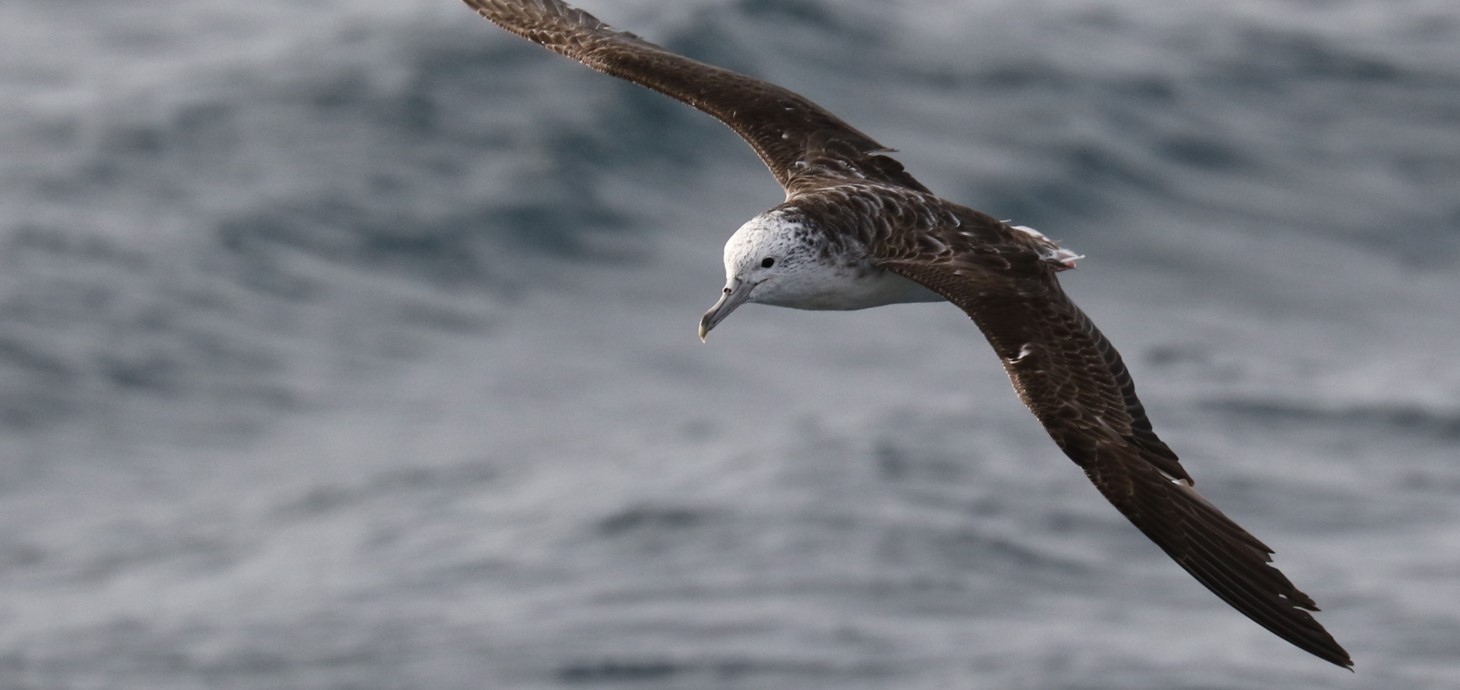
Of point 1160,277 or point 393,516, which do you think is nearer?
point 393,516

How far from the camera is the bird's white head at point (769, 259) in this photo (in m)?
11.5

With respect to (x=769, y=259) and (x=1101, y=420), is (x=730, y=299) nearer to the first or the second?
(x=769, y=259)

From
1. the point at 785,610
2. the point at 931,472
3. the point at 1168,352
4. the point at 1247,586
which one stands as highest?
the point at 1168,352

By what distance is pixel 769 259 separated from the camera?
11.5m

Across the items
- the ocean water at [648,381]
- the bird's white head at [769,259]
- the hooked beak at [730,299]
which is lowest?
the hooked beak at [730,299]

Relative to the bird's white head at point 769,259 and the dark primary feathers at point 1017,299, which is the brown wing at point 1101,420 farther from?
the bird's white head at point 769,259

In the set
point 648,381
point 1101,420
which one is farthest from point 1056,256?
point 648,381

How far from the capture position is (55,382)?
25.4 meters

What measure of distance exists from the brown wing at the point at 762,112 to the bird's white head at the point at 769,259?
1285 millimetres

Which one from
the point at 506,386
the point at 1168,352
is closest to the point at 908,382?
the point at 1168,352

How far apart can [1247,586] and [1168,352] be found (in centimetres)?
1752

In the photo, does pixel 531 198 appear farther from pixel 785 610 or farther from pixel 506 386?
pixel 785 610

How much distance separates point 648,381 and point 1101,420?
16077 millimetres

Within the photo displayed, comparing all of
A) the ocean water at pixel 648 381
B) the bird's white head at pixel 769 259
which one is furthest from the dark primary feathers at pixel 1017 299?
the ocean water at pixel 648 381
